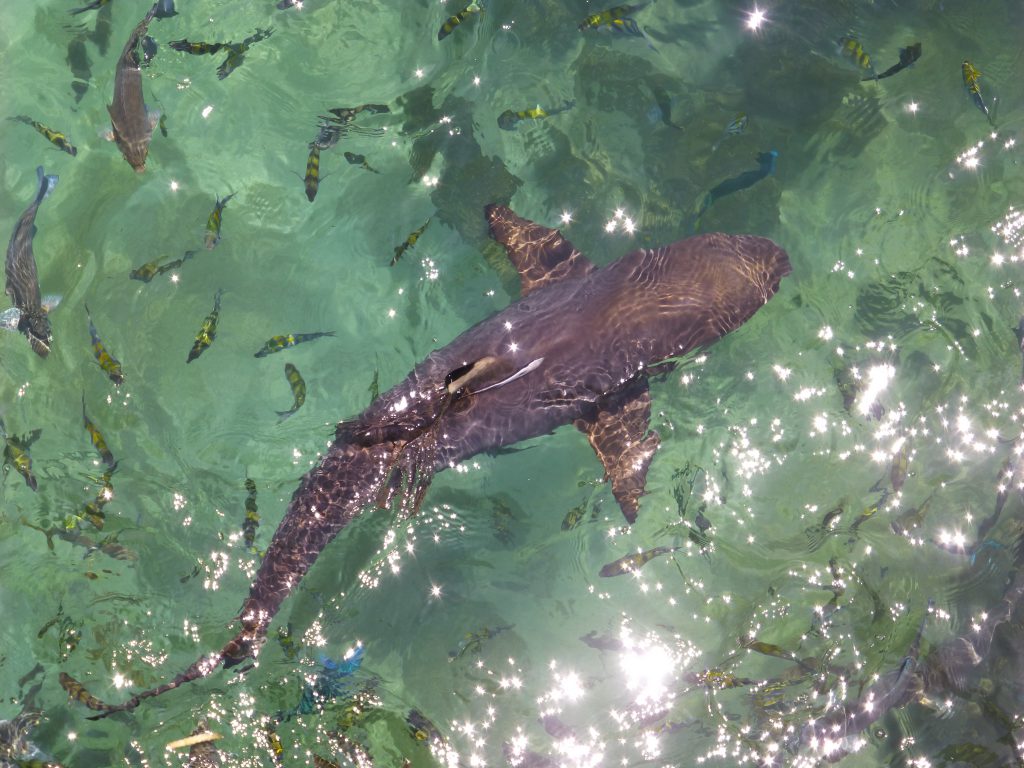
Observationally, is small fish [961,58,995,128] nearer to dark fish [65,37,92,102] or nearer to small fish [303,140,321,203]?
small fish [303,140,321,203]

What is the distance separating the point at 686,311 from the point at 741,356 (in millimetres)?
764

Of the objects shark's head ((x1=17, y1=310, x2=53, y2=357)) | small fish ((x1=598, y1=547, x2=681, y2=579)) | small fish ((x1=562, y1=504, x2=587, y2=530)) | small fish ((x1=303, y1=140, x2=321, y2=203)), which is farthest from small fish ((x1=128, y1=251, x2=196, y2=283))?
small fish ((x1=598, y1=547, x2=681, y2=579))

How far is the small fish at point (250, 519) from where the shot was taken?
259 inches

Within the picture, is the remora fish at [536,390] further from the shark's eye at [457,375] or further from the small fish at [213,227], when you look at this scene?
the small fish at [213,227]

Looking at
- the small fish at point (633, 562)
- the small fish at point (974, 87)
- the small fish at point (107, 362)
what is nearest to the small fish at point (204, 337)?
the small fish at point (107, 362)

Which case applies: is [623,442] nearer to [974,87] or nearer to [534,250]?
[534,250]

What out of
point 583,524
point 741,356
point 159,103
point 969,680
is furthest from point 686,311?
point 159,103

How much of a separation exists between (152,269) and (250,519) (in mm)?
2585

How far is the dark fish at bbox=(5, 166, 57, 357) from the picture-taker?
7.21 metres

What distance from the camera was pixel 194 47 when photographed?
7.68 m

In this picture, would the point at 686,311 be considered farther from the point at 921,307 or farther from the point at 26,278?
the point at 26,278

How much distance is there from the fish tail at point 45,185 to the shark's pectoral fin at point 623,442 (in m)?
5.61

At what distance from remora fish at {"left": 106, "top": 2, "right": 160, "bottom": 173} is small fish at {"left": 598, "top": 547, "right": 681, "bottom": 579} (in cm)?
579

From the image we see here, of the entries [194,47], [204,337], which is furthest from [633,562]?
[194,47]
